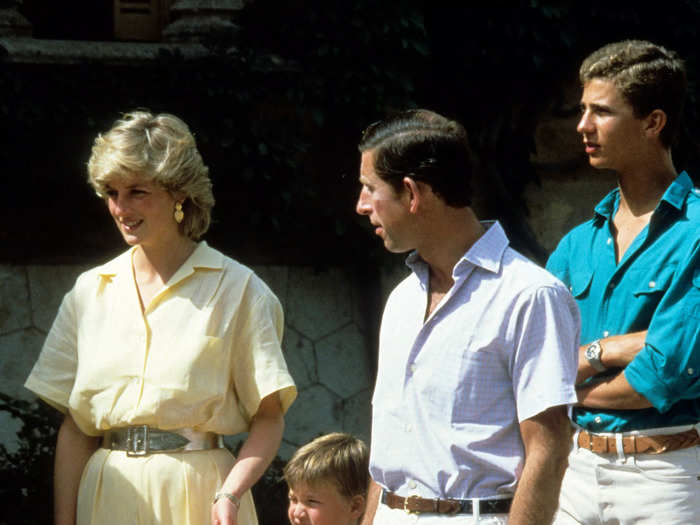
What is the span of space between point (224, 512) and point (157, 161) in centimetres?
95

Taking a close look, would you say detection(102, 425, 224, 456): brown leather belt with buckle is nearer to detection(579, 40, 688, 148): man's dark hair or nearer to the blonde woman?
the blonde woman

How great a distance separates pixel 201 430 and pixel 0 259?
3.31 metres

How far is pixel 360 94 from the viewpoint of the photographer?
7.09 meters

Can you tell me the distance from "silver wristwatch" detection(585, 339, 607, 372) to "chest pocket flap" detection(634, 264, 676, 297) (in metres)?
0.17

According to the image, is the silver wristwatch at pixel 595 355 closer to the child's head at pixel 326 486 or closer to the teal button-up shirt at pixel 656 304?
the teal button-up shirt at pixel 656 304

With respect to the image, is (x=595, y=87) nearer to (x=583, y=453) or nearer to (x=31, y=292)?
(x=583, y=453)

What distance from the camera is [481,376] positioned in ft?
9.75

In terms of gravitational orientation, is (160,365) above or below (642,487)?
above

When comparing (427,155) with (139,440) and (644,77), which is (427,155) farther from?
(139,440)

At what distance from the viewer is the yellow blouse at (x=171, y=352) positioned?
147 inches

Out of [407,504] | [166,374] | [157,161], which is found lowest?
[407,504]

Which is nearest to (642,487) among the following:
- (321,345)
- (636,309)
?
(636,309)

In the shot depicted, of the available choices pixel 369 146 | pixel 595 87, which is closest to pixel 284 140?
pixel 595 87

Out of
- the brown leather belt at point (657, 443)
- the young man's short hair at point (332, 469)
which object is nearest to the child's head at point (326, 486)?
the young man's short hair at point (332, 469)
